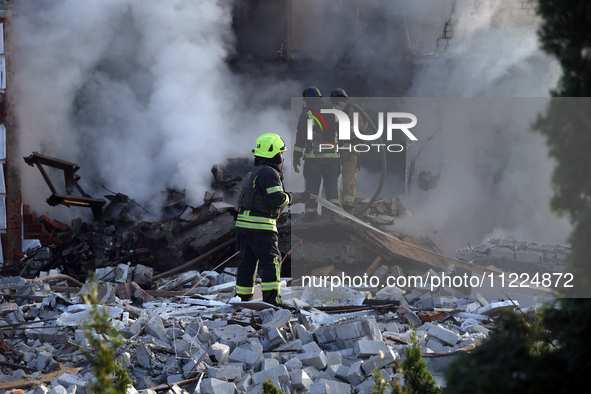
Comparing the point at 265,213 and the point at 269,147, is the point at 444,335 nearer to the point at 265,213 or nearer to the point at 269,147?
the point at 265,213

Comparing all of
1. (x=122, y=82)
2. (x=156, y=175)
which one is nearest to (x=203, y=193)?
(x=156, y=175)

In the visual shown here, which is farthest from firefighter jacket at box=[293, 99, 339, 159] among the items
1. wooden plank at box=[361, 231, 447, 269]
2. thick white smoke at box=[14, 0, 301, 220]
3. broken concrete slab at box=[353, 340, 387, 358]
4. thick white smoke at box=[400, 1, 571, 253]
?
broken concrete slab at box=[353, 340, 387, 358]

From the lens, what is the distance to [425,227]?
9414 mm

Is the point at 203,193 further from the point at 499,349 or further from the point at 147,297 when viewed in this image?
the point at 499,349

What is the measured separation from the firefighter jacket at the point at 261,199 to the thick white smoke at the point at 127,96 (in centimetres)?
420

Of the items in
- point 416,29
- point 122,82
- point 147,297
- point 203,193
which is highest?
point 416,29

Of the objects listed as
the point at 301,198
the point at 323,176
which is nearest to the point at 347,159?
the point at 323,176

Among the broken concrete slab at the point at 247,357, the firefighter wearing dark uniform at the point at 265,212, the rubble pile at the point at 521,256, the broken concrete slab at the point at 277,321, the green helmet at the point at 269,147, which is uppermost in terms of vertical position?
the green helmet at the point at 269,147

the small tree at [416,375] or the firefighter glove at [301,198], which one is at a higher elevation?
the firefighter glove at [301,198]

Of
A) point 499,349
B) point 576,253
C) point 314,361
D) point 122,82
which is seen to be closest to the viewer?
point 499,349

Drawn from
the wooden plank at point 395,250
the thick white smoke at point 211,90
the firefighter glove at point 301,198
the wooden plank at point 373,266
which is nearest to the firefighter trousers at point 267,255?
the firefighter glove at point 301,198

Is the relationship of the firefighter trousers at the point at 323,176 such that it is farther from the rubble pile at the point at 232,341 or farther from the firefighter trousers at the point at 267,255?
the firefighter trousers at the point at 267,255

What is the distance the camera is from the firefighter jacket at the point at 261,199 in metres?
5.19

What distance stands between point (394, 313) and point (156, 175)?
613 centimetres
